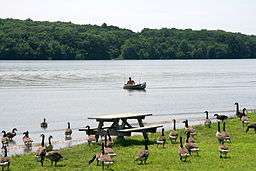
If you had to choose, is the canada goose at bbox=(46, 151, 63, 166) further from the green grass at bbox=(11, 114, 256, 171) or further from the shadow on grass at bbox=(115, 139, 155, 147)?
the shadow on grass at bbox=(115, 139, 155, 147)

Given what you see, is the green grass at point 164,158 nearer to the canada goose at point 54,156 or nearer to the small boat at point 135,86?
the canada goose at point 54,156

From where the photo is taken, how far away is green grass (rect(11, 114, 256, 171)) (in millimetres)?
29547

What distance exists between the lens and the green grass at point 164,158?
96.9ft

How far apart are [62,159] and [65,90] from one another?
79.9 m

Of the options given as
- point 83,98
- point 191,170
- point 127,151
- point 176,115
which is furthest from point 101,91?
point 191,170

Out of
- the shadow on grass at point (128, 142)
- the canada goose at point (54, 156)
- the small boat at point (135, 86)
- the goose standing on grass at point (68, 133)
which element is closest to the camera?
the canada goose at point (54, 156)

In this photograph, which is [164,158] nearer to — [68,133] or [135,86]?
[68,133]

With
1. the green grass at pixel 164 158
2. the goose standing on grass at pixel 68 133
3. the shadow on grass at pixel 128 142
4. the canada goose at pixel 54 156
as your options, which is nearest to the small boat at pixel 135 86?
the goose standing on grass at pixel 68 133

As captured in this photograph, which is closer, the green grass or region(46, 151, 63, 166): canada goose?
the green grass

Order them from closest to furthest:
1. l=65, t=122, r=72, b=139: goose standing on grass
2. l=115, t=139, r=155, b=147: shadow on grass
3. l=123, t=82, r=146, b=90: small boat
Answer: l=115, t=139, r=155, b=147: shadow on grass < l=65, t=122, r=72, b=139: goose standing on grass < l=123, t=82, r=146, b=90: small boat

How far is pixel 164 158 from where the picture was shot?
1259 inches

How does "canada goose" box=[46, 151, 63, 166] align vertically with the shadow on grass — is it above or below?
above

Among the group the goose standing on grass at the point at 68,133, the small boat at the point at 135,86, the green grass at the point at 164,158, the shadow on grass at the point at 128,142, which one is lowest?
the small boat at the point at 135,86

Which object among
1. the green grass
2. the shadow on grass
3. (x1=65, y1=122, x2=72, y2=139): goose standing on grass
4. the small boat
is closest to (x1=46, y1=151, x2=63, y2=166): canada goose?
the green grass
